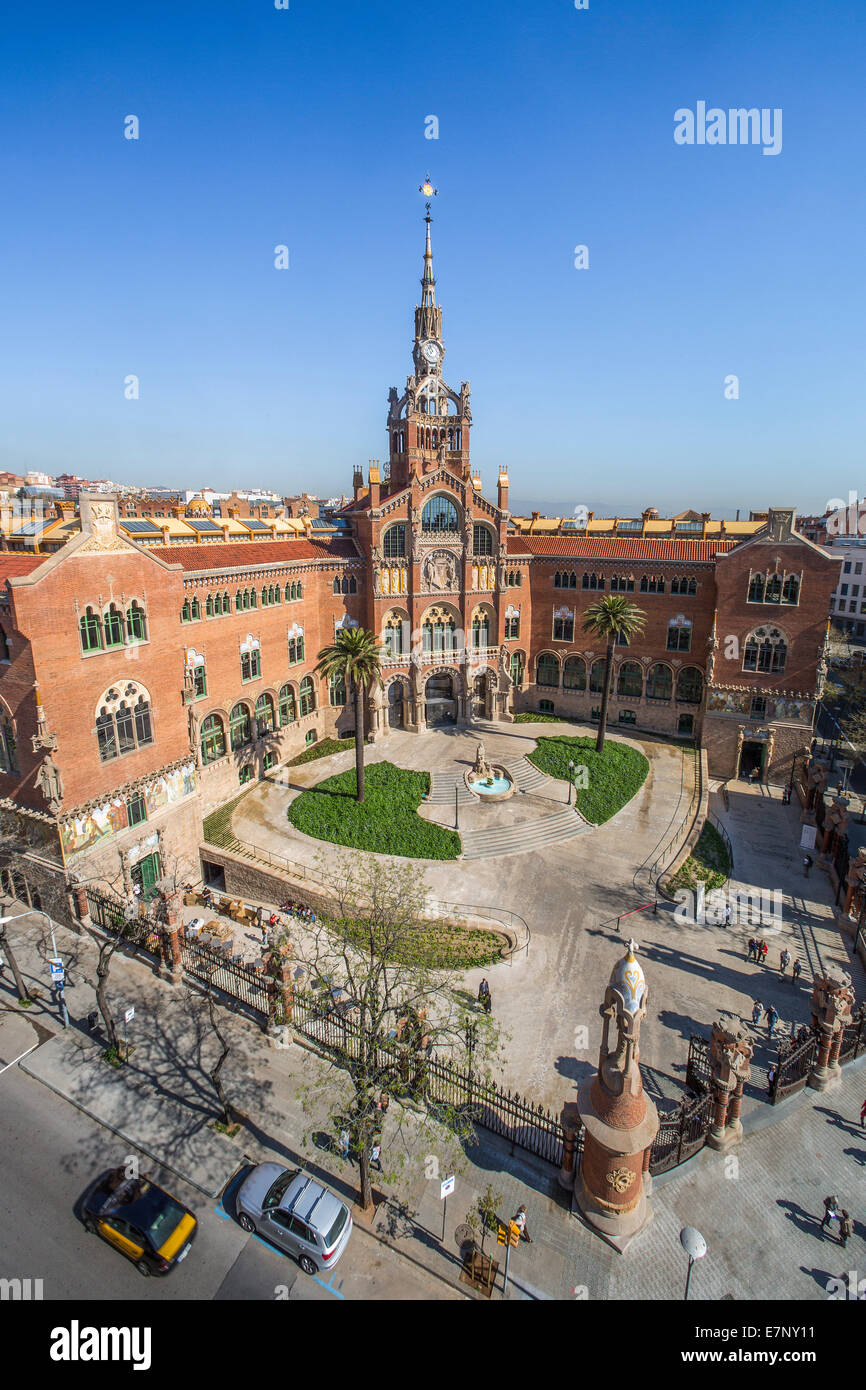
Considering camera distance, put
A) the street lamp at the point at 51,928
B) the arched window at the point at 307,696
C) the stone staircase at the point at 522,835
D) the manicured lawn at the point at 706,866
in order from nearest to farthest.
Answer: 1. the street lamp at the point at 51,928
2. the manicured lawn at the point at 706,866
3. the stone staircase at the point at 522,835
4. the arched window at the point at 307,696

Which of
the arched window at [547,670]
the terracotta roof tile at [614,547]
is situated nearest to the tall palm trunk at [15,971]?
the arched window at [547,670]

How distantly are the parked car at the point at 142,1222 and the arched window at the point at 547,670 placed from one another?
141 feet

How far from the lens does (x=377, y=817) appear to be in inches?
1396

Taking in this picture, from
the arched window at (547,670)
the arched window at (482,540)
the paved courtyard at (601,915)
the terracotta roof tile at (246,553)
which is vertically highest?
the arched window at (482,540)

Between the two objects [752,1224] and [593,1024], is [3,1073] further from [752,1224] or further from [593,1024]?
[752,1224]

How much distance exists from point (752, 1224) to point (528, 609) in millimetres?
41631

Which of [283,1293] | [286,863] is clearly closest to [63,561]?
[286,863]

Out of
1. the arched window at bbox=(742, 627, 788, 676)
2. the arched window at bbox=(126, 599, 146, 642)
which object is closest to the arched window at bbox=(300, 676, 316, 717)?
the arched window at bbox=(126, 599, 146, 642)

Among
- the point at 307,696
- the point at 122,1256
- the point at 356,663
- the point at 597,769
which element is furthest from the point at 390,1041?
the point at 307,696

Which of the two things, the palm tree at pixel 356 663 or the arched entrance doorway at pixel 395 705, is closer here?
the palm tree at pixel 356 663

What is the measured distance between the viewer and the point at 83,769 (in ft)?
83.1

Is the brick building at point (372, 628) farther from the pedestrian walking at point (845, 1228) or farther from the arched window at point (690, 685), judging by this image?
the pedestrian walking at point (845, 1228)

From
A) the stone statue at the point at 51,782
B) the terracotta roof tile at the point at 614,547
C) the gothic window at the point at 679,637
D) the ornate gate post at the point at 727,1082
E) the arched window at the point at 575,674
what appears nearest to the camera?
the ornate gate post at the point at 727,1082

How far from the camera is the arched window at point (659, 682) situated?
48.5 meters
